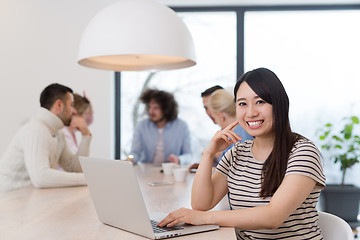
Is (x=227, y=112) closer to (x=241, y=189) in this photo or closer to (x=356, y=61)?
(x=241, y=189)

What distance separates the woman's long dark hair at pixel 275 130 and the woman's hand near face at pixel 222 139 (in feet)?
0.49

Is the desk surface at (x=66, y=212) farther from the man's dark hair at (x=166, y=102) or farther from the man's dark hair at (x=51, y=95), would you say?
the man's dark hair at (x=166, y=102)

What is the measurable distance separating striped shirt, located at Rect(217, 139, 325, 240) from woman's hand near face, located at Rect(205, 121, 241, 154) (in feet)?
0.29

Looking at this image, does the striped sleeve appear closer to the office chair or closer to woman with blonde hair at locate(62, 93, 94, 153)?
the office chair

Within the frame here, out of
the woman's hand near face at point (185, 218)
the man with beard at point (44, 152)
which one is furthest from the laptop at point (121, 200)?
Answer: the man with beard at point (44, 152)

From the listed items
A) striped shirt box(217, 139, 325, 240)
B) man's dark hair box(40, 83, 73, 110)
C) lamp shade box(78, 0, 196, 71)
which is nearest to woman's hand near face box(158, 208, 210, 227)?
striped shirt box(217, 139, 325, 240)

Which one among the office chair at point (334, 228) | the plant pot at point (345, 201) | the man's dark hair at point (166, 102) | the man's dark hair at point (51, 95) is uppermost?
the man's dark hair at point (51, 95)

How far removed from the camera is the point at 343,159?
4.34 metres

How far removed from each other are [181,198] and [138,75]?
2.97 meters

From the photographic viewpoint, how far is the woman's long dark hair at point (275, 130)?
4.67 ft

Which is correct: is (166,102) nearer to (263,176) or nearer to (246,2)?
(246,2)

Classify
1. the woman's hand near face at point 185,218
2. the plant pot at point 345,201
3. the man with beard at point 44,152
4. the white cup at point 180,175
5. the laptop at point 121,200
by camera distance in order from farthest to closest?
the plant pot at point 345,201, the white cup at point 180,175, the man with beard at point 44,152, the woman's hand near face at point 185,218, the laptop at point 121,200

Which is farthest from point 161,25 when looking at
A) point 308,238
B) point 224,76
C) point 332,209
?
point 332,209

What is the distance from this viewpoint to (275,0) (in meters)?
4.44
